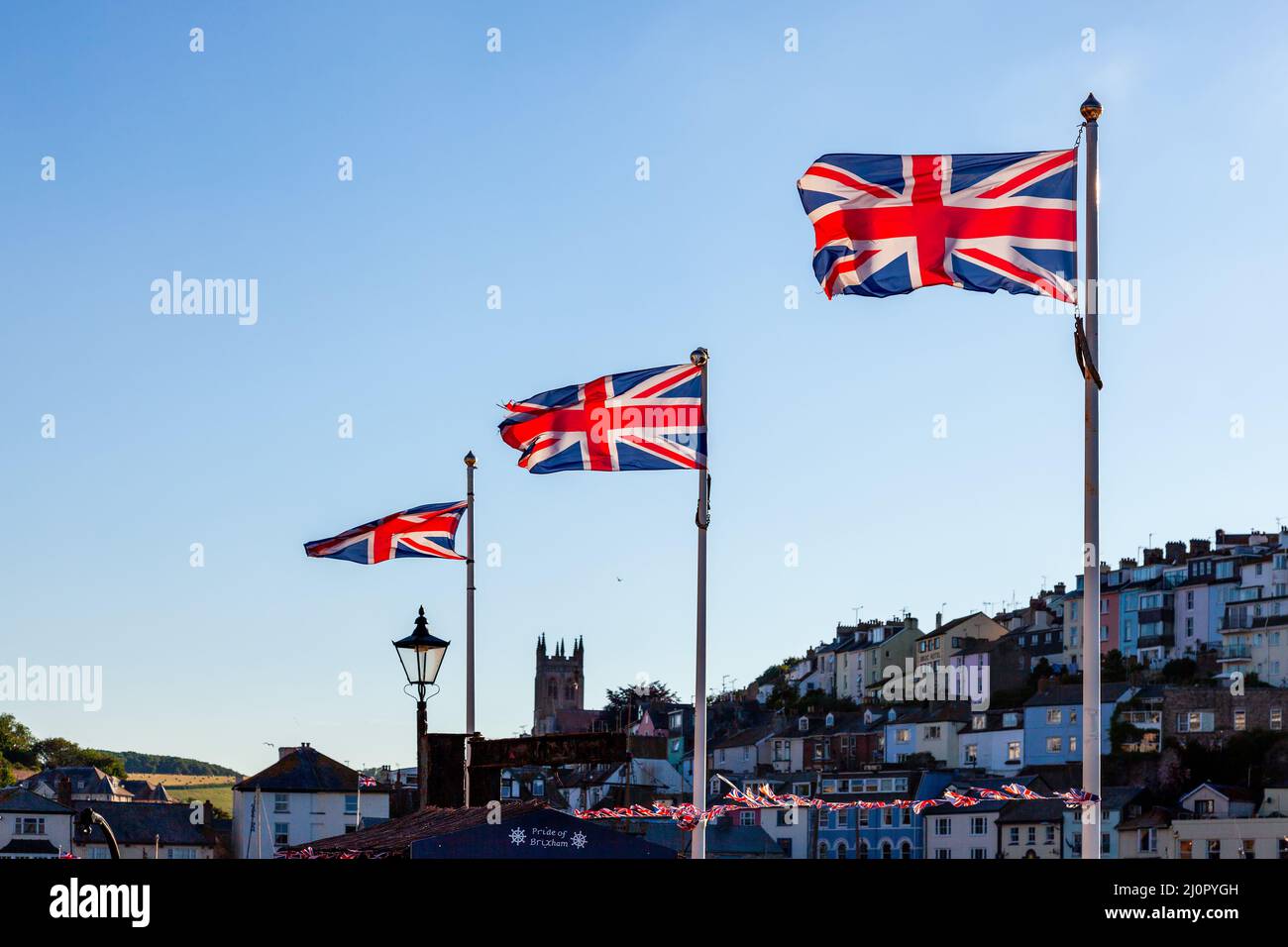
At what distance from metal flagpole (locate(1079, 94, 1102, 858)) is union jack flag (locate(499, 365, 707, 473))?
26.6 ft

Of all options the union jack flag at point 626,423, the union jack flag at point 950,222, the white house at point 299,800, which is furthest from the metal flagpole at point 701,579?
the white house at point 299,800

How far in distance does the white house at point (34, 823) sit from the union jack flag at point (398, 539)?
106450 millimetres

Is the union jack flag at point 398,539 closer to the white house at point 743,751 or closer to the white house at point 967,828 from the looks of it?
the white house at point 967,828

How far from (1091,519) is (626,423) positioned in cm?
946

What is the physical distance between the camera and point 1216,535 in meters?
174

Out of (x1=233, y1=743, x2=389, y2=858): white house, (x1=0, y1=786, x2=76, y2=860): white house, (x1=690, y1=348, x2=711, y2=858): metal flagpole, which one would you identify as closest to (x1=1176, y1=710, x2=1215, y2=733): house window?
(x1=233, y1=743, x2=389, y2=858): white house

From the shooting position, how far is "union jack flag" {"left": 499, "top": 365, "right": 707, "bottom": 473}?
2612 centimetres

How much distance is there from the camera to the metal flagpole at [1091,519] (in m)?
17.3

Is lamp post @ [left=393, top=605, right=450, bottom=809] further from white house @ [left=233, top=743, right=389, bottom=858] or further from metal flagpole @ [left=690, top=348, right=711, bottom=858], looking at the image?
white house @ [left=233, top=743, right=389, bottom=858]

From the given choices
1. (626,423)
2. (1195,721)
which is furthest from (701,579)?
(1195,721)

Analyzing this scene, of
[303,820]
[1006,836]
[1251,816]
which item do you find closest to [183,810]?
[303,820]
